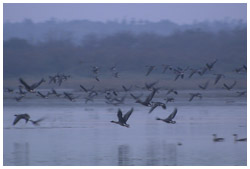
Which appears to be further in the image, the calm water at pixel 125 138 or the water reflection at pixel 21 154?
the calm water at pixel 125 138

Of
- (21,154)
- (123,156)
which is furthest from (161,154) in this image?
(21,154)

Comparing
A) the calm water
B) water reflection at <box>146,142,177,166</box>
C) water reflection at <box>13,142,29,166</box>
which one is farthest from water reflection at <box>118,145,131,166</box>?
water reflection at <box>13,142,29,166</box>

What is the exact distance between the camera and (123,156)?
1590 cm

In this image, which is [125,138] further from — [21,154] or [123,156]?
[21,154]

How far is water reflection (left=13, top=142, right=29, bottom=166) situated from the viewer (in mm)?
15357

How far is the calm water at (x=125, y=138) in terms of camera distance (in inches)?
617

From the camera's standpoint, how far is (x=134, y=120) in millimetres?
22109

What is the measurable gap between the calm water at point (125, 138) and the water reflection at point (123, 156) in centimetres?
A: 2

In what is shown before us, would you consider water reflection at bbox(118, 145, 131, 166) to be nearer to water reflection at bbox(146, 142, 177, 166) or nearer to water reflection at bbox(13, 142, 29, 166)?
water reflection at bbox(146, 142, 177, 166)

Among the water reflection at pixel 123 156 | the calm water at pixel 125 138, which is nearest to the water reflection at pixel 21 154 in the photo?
the calm water at pixel 125 138

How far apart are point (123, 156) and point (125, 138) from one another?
248 cm

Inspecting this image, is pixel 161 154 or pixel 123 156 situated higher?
pixel 161 154

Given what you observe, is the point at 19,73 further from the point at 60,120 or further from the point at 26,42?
A: the point at 60,120

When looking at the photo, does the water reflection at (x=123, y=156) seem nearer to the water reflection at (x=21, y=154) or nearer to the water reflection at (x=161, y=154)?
the water reflection at (x=161, y=154)
